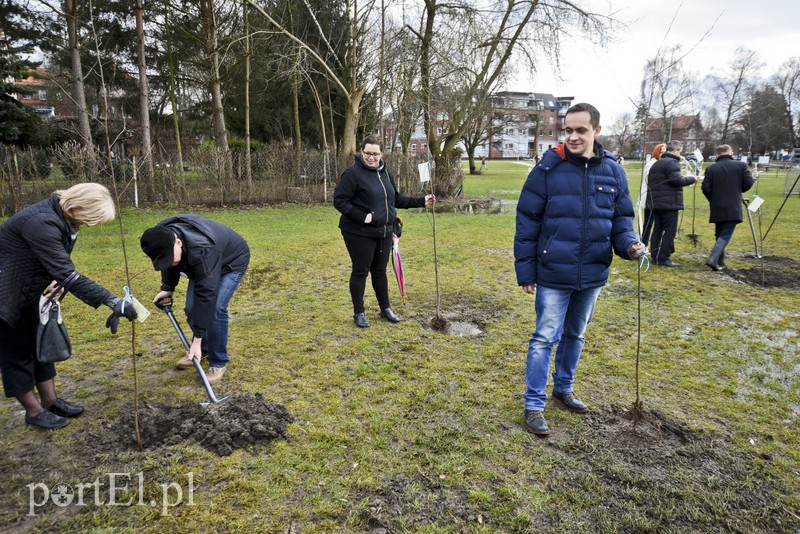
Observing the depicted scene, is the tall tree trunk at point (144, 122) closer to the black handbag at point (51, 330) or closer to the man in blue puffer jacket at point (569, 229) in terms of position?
the black handbag at point (51, 330)

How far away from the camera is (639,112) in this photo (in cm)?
309

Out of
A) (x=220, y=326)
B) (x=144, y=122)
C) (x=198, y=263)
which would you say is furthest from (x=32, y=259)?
(x=144, y=122)

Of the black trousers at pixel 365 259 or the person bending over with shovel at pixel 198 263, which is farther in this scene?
the black trousers at pixel 365 259

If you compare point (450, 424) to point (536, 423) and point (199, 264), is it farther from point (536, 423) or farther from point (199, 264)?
point (199, 264)

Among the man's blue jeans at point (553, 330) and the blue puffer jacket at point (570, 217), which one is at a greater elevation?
the blue puffer jacket at point (570, 217)

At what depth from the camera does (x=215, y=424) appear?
2.98 m

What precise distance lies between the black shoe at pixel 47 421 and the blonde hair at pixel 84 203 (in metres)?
1.37

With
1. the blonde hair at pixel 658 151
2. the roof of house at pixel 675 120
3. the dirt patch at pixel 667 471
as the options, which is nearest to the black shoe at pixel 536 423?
the dirt patch at pixel 667 471

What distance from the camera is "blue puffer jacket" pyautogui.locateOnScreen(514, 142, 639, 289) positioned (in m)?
2.88

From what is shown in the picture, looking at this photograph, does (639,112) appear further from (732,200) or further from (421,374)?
(732,200)

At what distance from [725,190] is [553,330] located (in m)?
5.76

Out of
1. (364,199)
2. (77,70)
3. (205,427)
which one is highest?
(77,70)

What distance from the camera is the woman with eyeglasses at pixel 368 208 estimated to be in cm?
447

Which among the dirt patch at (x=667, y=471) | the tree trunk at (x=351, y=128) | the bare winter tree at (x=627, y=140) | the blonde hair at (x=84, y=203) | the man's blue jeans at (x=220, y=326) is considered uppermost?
the tree trunk at (x=351, y=128)
